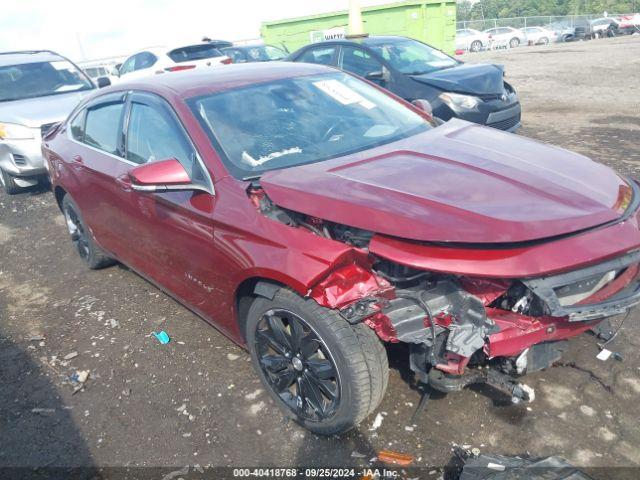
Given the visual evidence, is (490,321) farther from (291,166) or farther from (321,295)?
(291,166)

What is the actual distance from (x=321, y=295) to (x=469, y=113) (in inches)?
201

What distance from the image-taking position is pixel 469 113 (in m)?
6.63

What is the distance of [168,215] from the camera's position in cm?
303

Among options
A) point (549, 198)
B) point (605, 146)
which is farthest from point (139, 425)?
point (605, 146)

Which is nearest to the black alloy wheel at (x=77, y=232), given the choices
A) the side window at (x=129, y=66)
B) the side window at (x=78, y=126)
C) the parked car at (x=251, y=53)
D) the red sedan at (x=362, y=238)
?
the side window at (x=78, y=126)

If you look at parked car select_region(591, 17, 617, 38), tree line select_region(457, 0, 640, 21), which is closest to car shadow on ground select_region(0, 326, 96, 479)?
parked car select_region(591, 17, 617, 38)

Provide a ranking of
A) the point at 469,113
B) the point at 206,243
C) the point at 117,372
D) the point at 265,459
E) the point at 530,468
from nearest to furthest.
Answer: the point at 530,468
the point at 265,459
the point at 206,243
the point at 117,372
the point at 469,113

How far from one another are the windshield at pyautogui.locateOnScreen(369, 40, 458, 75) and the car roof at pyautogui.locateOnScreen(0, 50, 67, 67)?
521 centimetres

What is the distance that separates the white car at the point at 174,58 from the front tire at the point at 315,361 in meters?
9.62

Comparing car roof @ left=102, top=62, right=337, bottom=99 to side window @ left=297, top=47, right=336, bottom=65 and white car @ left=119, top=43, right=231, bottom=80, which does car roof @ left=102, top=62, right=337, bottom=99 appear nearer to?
side window @ left=297, top=47, right=336, bottom=65

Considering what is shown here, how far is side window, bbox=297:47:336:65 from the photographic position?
8.02 m

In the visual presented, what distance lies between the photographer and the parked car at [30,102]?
Result: 22.3 feet

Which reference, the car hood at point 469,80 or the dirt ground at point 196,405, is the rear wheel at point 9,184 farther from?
the car hood at point 469,80

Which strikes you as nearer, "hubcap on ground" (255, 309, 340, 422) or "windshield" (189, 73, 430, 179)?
"hubcap on ground" (255, 309, 340, 422)
